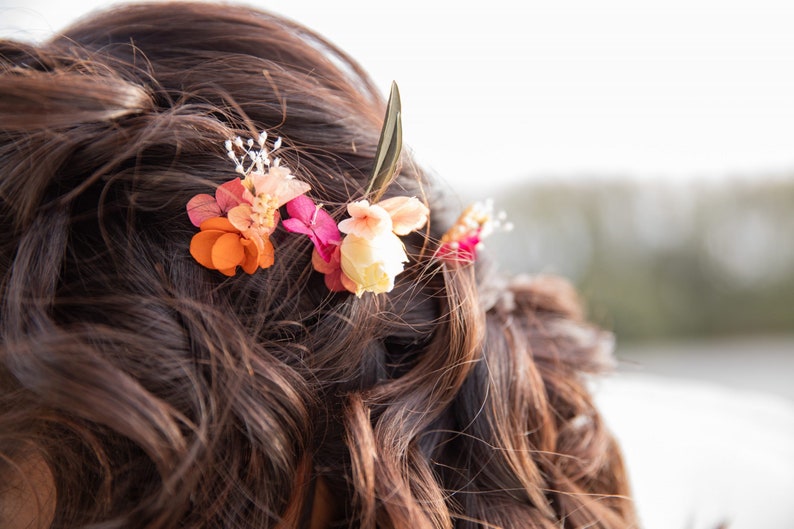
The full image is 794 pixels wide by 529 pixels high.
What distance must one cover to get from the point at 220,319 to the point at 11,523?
37 centimetres

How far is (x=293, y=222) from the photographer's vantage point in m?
0.77

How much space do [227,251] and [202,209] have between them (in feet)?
0.19

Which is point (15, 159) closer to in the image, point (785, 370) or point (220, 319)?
point (220, 319)

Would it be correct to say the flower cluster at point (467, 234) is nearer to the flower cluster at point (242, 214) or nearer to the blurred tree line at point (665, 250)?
the flower cluster at point (242, 214)

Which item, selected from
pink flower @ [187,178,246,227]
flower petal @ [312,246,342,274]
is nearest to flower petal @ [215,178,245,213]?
pink flower @ [187,178,246,227]

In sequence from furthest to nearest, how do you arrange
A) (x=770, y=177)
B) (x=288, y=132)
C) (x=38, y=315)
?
(x=770, y=177) < (x=288, y=132) < (x=38, y=315)

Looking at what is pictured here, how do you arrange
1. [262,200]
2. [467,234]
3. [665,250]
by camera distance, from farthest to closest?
1. [665,250]
2. [467,234]
3. [262,200]

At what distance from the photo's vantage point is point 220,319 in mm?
768

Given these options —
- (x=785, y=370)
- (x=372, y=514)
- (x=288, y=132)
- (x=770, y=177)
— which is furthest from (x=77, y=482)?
(x=770, y=177)

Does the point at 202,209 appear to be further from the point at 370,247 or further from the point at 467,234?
the point at 467,234

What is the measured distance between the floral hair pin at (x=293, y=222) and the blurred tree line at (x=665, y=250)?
181 inches

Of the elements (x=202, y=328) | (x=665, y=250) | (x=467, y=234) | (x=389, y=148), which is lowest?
(x=665, y=250)

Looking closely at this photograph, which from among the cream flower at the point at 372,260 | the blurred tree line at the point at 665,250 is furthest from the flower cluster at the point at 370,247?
the blurred tree line at the point at 665,250

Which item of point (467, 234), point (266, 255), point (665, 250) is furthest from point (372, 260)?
point (665, 250)
